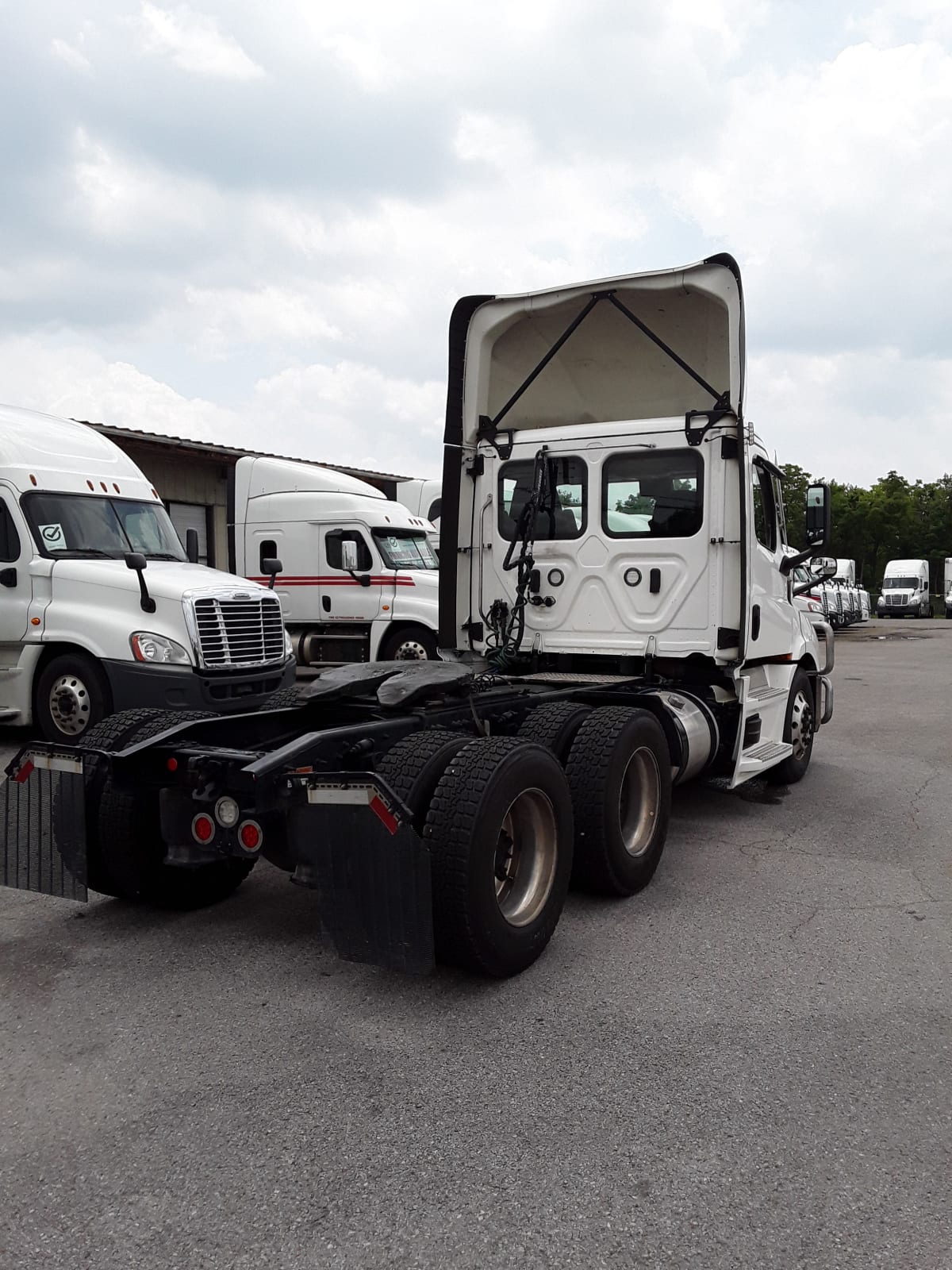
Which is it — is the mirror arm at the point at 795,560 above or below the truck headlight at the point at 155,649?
above

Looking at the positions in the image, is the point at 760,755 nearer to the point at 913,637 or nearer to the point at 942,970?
the point at 942,970

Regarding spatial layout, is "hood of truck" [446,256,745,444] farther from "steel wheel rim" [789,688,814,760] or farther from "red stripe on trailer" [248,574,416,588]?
"red stripe on trailer" [248,574,416,588]

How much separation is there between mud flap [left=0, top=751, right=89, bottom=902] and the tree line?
57.6 metres

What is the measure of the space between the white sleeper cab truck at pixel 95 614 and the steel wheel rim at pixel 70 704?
0.4 inches

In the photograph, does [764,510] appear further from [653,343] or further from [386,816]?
[386,816]

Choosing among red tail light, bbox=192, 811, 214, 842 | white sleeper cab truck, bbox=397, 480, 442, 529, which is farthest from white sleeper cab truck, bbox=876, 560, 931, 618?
red tail light, bbox=192, 811, 214, 842

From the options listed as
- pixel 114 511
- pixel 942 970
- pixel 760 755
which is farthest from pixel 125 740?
pixel 114 511

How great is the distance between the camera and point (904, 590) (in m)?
50.8

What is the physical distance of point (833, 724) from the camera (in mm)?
12156

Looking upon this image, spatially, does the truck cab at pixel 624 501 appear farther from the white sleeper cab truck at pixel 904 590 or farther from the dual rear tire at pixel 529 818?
the white sleeper cab truck at pixel 904 590

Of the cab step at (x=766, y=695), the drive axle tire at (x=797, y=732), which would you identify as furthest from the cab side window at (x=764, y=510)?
the drive axle tire at (x=797, y=732)

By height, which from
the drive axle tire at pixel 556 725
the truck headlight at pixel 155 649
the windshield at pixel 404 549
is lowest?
the drive axle tire at pixel 556 725

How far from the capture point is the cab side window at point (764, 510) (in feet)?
23.9

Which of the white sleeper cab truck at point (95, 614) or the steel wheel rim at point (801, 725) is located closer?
the steel wheel rim at point (801, 725)
